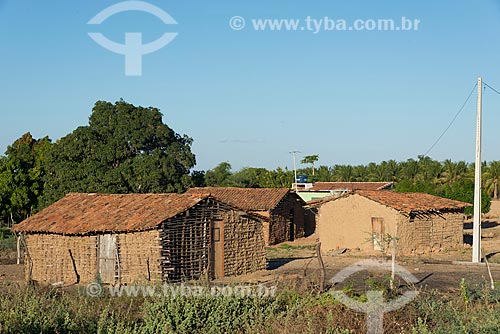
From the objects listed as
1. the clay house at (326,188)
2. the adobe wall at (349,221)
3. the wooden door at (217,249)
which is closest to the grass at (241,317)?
the wooden door at (217,249)

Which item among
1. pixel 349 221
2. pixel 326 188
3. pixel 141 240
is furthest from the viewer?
pixel 326 188

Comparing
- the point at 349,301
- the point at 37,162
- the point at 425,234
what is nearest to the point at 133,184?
the point at 37,162

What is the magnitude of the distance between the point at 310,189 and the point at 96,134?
2092cm

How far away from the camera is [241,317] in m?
10.4

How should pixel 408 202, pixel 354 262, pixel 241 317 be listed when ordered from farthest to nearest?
pixel 408 202 → pixel 354 262 → pixel 241 317

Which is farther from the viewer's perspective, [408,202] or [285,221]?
[285,221]

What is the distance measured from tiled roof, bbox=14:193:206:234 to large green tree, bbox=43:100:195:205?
55.1ft

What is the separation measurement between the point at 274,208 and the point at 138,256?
1777 cm

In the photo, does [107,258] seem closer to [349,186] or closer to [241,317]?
[241,317]

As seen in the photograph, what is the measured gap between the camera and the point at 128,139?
43.4 meters

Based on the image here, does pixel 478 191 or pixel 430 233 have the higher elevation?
pixel 478 191

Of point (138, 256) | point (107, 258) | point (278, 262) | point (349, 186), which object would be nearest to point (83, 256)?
point (107, 258)

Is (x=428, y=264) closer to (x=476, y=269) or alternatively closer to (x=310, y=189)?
(x=476, y=269)

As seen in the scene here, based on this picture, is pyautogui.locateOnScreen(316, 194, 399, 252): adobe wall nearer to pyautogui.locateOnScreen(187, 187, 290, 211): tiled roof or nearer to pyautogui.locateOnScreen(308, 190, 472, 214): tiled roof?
pyautogui.locateOnScreen(308, 190, 472, 214): tiled roof
